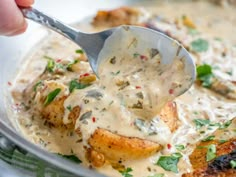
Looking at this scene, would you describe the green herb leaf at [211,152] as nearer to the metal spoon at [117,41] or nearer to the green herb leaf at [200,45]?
the metal spoon at [117,41]

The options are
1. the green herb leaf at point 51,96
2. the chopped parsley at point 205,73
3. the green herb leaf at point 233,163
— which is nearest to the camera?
the green herb leaf at point 233,163

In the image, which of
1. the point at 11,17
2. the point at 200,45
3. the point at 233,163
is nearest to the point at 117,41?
the point at 11,17

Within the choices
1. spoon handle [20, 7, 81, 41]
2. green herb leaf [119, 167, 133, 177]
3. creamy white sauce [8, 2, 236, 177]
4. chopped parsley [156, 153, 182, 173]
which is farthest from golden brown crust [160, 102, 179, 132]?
spoon handle [20, 7, 81, 41]

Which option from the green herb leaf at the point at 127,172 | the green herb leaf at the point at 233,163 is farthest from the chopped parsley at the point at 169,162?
the green herb leaf at the point at 233,163

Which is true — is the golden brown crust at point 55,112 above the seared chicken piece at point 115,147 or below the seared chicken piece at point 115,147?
below

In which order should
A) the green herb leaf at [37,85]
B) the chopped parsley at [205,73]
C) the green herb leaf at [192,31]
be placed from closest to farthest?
the green herb leaf at [37,85] → the chopped parsley at [205,73] → the green herb leaf at [192,31]

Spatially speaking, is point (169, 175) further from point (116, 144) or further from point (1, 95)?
point (1, 95)
